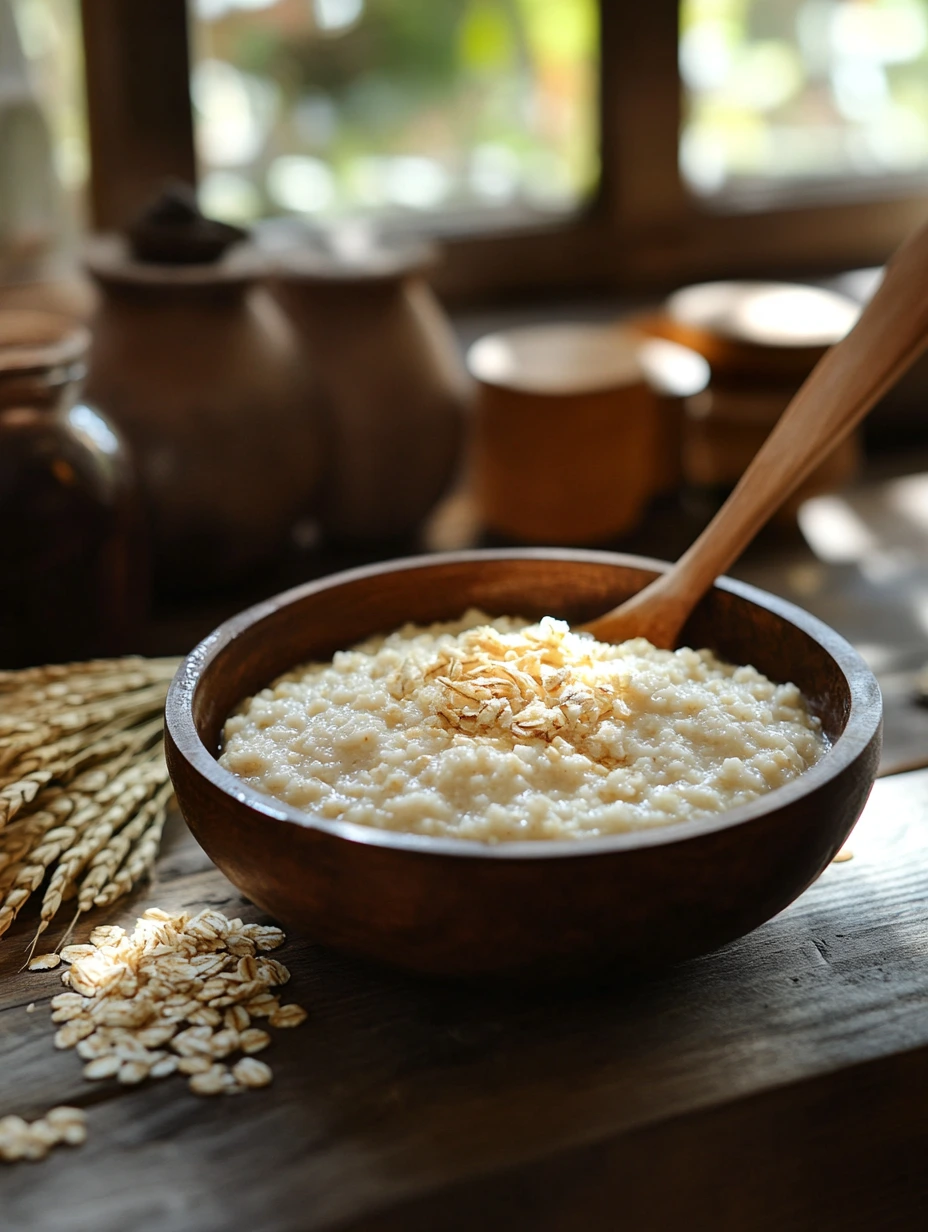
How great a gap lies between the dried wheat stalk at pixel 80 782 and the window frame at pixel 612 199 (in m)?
1.15

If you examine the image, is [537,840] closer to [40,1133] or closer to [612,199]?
[40,1133]

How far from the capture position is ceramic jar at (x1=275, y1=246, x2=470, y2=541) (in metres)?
1.93

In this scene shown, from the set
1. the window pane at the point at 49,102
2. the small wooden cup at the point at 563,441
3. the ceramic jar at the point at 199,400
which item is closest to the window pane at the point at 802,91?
the small wooden cup at the point at 563,441

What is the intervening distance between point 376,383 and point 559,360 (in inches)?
11.9

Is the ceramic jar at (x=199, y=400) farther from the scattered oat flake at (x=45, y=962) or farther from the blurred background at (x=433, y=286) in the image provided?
the scattered oat flake at (x=45, y=962)

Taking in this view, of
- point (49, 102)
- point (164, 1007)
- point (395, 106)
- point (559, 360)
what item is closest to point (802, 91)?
point (395, 106)

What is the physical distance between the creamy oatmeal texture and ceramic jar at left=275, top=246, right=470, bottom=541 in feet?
2.51

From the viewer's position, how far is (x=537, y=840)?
0.94m

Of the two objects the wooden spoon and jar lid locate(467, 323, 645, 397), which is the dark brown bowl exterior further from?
jar lid locate(467, 323, 645, 397)

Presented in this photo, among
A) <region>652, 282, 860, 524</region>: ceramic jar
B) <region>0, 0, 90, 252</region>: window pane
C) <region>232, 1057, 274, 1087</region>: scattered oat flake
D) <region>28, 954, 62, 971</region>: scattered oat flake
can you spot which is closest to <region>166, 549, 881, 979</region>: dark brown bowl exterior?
<region>232, 1057, 274, 1087</region>: scattered oat flake

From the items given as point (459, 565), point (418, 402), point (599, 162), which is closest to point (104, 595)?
point (459, 565)

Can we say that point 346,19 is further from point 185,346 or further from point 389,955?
point 389,955

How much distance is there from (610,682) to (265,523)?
0.81 m

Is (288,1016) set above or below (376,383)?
below
